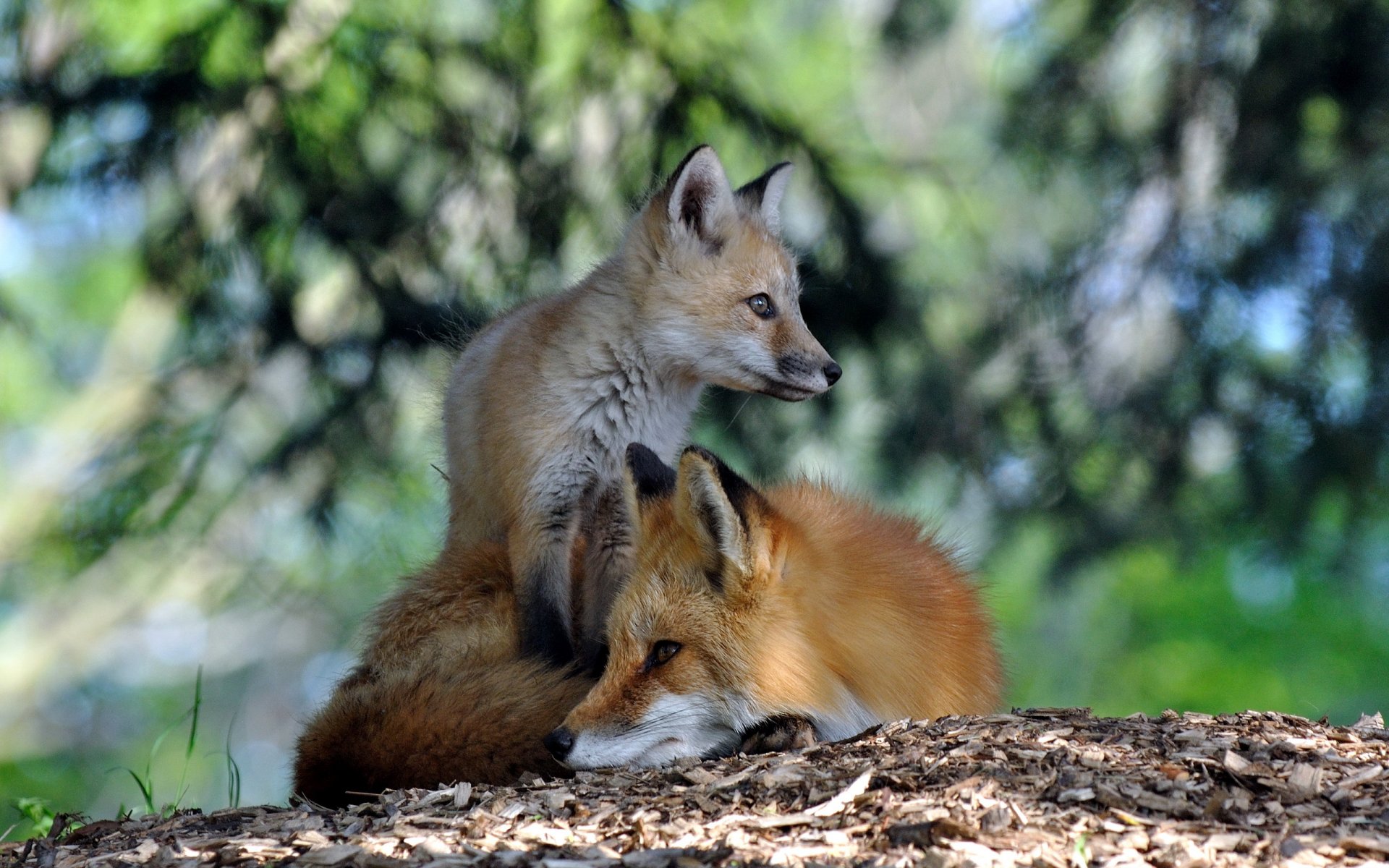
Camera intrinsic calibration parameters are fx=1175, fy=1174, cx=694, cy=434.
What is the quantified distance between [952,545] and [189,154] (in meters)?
4.05

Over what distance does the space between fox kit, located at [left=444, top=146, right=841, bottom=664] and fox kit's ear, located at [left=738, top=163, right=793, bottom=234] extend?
117 millimetres

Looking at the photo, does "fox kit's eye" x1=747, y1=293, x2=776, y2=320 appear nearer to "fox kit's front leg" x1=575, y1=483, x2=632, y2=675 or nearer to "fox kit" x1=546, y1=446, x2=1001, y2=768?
"fox kit's front leg" x1=575, y1=483, x2=632, y2=675

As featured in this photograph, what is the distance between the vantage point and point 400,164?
19.7ft

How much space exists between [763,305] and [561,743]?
7.35ft

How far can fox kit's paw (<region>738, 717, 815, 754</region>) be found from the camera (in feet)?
10.5

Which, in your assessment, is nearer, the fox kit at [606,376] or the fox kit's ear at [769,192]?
the fox kit at [606,376]

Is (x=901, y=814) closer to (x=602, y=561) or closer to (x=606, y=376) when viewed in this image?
(x=602, y=561)

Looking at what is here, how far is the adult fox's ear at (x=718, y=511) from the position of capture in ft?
10.3

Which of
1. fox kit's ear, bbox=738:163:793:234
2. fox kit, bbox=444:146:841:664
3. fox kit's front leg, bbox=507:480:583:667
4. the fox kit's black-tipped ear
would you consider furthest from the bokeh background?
the fox kit's black-tipped ear

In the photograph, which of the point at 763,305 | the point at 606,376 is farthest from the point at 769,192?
the point at 606,376

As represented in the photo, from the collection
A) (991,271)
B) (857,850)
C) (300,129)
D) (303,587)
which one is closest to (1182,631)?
(991,271)

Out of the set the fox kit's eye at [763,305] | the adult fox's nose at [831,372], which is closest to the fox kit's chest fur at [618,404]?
the fox kit's eye at [763,305]

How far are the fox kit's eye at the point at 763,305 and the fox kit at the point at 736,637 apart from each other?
4.20 feet

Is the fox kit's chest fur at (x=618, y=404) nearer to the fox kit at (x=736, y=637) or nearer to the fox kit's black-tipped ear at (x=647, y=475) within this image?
A: the fox kit's black-tipped ear at (x=647, y=475)
